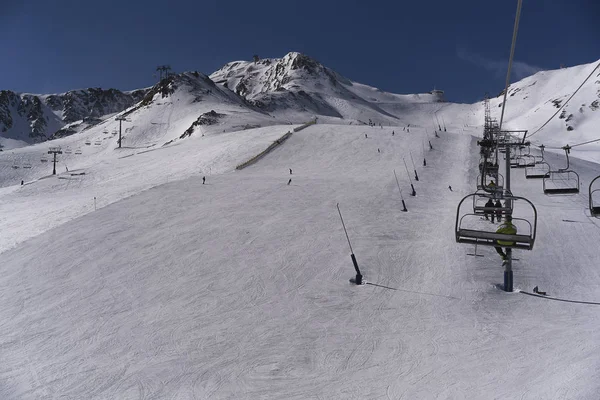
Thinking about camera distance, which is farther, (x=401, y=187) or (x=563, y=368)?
(x=401, y=187)

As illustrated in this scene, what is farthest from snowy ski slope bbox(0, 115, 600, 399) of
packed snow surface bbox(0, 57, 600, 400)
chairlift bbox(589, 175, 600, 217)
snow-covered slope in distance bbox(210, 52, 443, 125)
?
snow-covered slope in distance bbox(210, 52, 443, 125)

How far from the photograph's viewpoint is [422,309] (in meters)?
12.3

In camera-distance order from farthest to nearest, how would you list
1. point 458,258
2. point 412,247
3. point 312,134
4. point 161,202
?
point 312,134
point 161,202
point 412,247
point 458,258

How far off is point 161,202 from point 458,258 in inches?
574

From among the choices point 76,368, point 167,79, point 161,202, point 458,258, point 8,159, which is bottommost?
point 76,368

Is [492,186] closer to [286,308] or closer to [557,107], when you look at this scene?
[286,308]

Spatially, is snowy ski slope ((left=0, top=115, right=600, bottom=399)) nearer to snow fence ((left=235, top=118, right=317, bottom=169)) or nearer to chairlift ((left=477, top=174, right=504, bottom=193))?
chairlift ((left=477, top=174, right=504, bottom=193))

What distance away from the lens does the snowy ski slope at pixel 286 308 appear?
937 cm

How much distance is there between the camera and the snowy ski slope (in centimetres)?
937

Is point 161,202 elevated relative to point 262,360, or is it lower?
elevated

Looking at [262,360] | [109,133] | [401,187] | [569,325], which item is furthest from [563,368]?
[109,133]

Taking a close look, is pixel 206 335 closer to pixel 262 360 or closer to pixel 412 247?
pixel 262 360

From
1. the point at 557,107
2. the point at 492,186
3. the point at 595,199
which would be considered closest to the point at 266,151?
the point at 595,199

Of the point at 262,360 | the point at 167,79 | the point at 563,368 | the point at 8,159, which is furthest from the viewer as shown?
the point at 167,79
